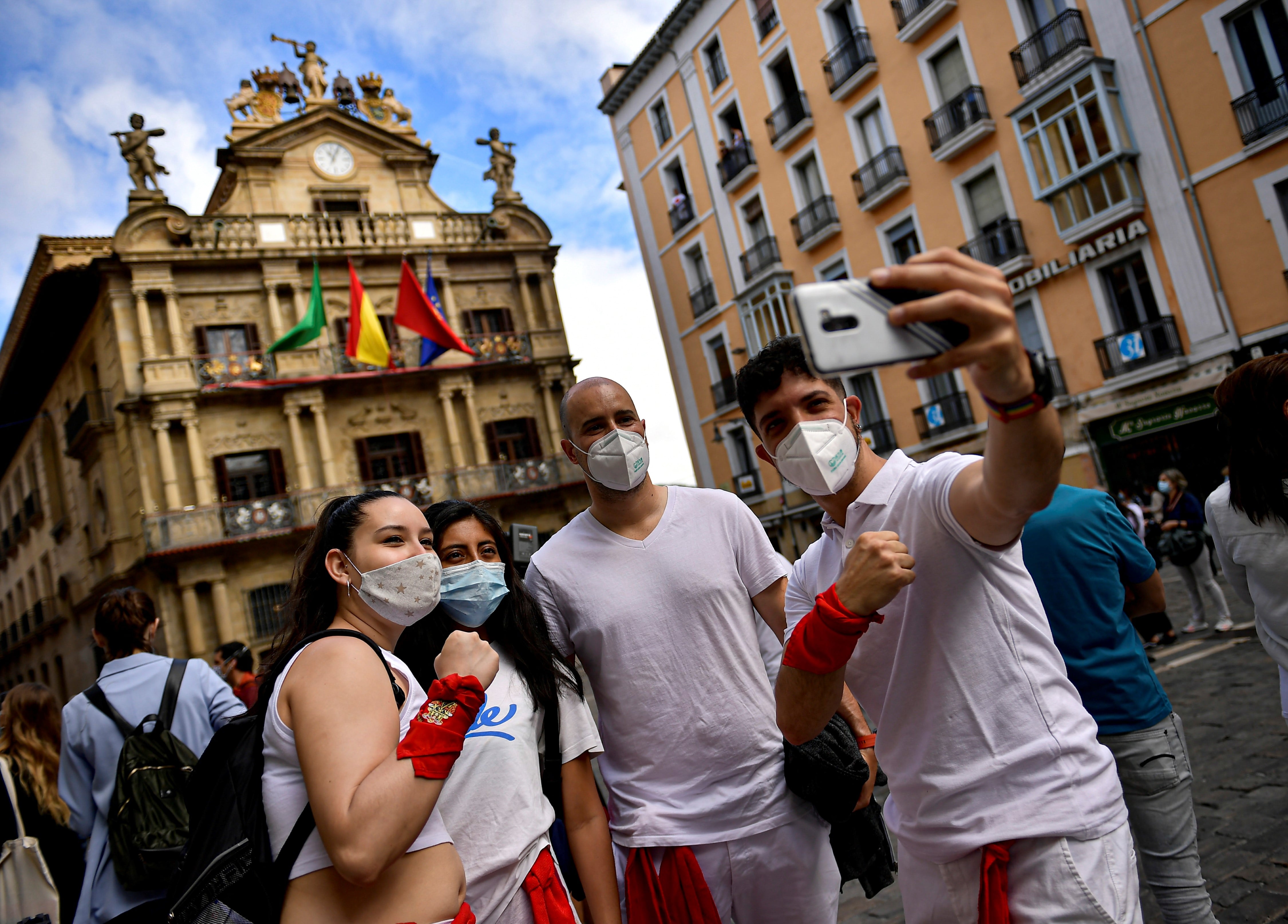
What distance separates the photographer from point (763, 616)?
10.3 feet

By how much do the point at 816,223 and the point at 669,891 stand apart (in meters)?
23.0

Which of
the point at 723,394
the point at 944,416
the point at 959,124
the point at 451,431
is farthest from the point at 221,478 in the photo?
the point at 959,124

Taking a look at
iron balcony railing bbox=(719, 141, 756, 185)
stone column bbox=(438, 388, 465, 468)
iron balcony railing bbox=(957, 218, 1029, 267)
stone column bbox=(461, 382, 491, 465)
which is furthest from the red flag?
iron balcony railing bbox=(957, 218, 1029, 267)

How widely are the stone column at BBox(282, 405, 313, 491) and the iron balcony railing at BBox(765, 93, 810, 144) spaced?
15.3 m

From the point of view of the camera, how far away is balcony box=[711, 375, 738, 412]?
89.2 feet

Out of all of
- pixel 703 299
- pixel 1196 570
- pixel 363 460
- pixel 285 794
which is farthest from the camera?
pixel 703 299

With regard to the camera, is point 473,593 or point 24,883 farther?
point 24,883

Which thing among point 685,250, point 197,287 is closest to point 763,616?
point 197,287

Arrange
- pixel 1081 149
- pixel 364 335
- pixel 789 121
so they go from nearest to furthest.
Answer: pixel 1081 149, pixel 364 335, pixel 789 121

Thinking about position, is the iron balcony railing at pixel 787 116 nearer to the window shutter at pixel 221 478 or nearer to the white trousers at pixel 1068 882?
the window shutter at pixel 221 478

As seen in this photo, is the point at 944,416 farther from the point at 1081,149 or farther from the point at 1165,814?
the point at 1165,814

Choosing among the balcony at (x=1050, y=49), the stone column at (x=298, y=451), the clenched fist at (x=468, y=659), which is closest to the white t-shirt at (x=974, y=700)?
the clenched fist at (x=468, y=659)

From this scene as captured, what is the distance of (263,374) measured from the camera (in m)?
→ 22.8

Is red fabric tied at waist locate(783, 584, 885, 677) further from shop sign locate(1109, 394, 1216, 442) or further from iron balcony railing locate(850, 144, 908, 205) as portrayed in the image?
iron balcony railing locate(850, 144, 908, 205)
